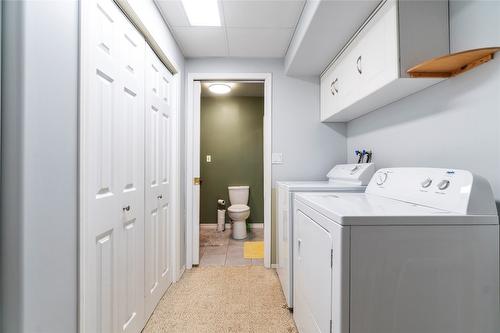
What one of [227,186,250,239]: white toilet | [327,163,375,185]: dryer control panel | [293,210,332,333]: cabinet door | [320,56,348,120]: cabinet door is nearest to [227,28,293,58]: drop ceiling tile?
[320,56,348,120]: cabinet door

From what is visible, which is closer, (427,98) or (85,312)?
(85,312)

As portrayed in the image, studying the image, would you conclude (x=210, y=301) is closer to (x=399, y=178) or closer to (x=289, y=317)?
(x=289, y=317)

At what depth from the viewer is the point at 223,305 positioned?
1693 millimetres

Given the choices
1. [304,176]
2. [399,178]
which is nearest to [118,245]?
[399,178]

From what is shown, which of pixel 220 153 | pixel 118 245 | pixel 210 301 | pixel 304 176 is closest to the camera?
pixel 118 245

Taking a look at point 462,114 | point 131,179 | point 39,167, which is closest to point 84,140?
point 39,167

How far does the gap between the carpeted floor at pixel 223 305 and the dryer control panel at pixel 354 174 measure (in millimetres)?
1078

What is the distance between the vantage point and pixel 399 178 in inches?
49.6

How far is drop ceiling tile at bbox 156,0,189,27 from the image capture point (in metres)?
1.57

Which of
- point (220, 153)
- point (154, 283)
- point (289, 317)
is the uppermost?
point (220, 153)

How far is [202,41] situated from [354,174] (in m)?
1.76

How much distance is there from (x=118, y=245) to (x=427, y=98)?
6.13 ft

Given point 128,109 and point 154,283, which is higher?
point 128,109

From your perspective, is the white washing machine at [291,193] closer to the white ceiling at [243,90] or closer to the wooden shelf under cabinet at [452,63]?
the wooden shelf under cabinet at [452,63]
